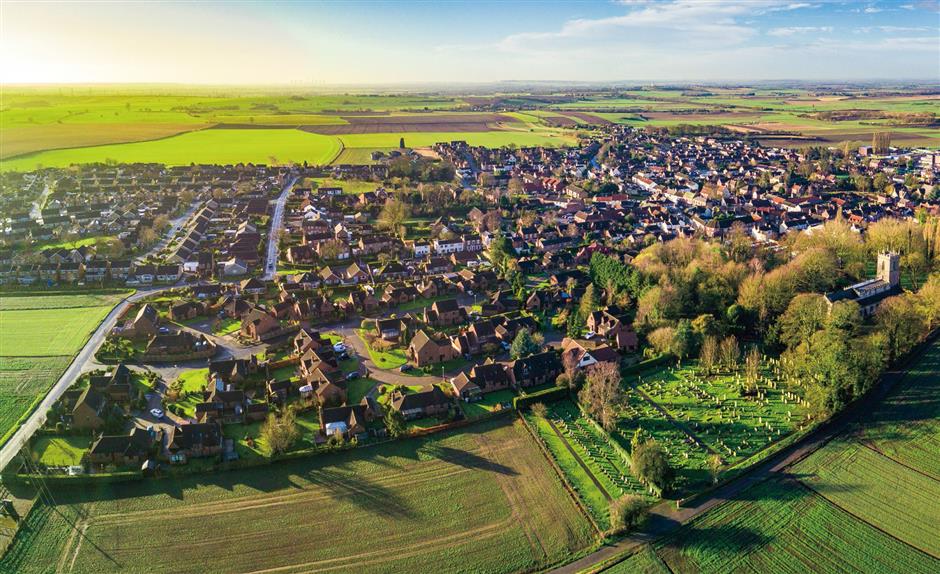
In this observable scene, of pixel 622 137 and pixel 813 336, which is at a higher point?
pixel 622 137

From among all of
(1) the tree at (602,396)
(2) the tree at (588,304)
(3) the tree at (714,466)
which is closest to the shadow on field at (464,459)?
(1) the tree at (602,396)

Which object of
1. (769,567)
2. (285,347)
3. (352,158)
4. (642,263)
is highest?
(352,158)

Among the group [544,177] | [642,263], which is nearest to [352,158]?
[544,177]

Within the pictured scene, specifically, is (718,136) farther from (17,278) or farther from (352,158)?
(17,278)

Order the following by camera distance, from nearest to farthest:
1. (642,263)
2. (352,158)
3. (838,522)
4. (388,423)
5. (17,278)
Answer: (838,522), (388,423), (642,263), (17,278), (352,158)

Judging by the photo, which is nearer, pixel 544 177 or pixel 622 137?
pixel 544 177

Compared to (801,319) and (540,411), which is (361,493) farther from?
(801,319)

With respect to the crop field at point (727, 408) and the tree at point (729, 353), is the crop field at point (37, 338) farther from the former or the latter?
the tree at point (729, 353)
